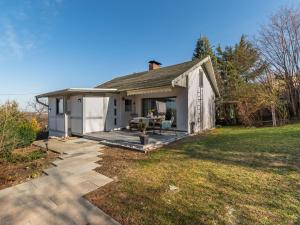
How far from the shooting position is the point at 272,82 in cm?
1984

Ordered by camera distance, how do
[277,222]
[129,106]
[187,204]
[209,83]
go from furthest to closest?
[209,83] < [129,106] < [187,204] < [277,222]

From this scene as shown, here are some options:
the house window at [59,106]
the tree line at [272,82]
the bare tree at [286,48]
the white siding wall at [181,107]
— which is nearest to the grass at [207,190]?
the white siding wall at [181,107]

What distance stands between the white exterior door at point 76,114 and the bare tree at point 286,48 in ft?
73.5

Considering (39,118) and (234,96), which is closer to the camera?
(234,96)

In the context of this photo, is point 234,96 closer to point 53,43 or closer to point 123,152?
point 123,152

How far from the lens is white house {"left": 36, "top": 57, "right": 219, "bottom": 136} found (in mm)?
12539

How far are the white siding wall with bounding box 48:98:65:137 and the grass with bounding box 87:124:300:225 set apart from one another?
31.6 feet

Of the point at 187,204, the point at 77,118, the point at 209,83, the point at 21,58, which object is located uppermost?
the point at 21,58

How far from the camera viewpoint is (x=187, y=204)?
12.6 feet

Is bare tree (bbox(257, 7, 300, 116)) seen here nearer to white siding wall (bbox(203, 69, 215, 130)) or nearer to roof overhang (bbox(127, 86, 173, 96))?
white siding wall (bbox(203, 69, 215, 130))

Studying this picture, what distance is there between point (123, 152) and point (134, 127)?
18.5 ft

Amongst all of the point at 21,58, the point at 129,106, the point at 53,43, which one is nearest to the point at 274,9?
the point at 129,106

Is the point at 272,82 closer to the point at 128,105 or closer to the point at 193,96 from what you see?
the point at 193,96

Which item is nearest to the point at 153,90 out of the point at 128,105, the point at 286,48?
the point at 128,105
